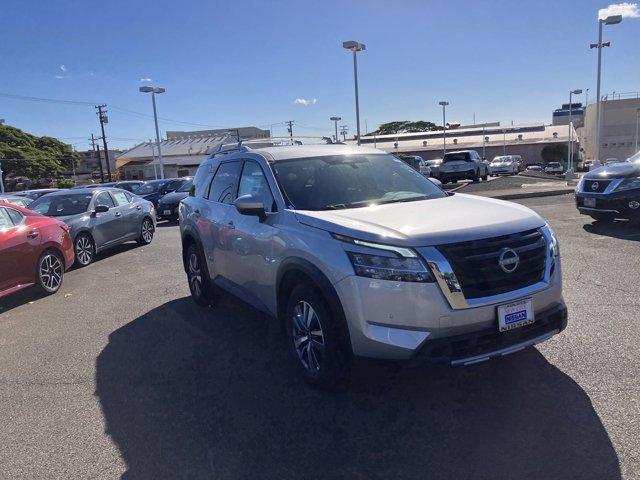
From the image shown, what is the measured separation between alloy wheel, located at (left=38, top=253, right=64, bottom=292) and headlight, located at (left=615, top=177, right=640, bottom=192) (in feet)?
32.3

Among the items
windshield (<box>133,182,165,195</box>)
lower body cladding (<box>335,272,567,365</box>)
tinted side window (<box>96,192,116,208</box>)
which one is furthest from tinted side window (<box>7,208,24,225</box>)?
windshield (<box>133,182,165,195</box>)

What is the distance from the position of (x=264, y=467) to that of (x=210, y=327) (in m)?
2.74

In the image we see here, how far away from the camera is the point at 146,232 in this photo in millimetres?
12789

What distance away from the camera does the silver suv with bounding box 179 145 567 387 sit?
321 centimetres

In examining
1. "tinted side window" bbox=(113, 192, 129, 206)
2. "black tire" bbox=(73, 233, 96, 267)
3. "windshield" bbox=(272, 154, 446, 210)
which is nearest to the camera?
"windshield" bbox=(272, 154, 446, 210)

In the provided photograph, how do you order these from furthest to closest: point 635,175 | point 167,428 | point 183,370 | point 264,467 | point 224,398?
point 635,175 < point 183,370 < point 224,398 < point 167,428 < point 264,467

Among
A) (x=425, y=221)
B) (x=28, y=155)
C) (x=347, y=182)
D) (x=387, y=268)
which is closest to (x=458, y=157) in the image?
(x=347, y=182)

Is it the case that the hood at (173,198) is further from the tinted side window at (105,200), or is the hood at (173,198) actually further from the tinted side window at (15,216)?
the tinted side window at (15,216)

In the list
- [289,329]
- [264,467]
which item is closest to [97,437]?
[264,467]

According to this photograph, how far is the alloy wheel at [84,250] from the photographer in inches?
395

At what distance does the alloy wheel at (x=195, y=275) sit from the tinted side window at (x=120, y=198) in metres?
6.18

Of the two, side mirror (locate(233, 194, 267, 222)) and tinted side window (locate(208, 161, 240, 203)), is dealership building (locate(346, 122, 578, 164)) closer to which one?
tinted side window (locate(208, 161, 240, 203))

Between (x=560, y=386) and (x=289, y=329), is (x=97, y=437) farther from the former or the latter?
(x=560, y=386)

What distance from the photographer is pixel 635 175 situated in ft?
31.5
